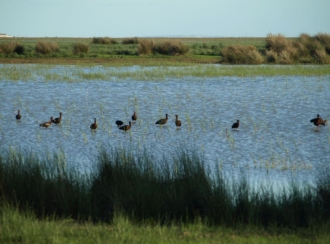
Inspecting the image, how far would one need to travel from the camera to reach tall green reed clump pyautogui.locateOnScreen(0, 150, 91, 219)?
8938mm

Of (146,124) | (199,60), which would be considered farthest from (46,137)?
(199,60)

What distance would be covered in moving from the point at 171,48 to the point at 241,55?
8375 mm

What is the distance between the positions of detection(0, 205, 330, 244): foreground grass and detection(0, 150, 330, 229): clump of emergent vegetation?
258mm

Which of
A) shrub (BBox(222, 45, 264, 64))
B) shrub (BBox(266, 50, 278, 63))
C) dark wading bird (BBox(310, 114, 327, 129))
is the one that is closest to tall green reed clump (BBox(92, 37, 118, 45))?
shrub (BBox(222, 45, 264, 64))

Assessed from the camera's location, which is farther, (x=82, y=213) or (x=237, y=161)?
(x=237, y=161)

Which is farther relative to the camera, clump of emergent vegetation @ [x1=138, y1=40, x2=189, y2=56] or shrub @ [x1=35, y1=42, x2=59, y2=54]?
shrub @ [x1=35, y1=42, x2=59, y2=54]

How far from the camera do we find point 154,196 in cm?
885

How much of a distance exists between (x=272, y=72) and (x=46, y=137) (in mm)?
17974

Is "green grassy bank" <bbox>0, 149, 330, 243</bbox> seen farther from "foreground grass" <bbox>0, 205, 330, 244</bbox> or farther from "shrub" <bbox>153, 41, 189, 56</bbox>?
"shrub" <bbox>153, 41, 189, 56</bbox>

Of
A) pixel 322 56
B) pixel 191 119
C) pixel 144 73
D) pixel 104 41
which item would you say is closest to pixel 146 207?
pixel 191 119

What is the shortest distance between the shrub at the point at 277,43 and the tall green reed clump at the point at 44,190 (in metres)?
33.1

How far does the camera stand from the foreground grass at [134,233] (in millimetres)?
7316

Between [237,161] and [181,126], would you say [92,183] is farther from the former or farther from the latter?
[181,126]

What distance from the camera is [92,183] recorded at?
9555 millimetres
